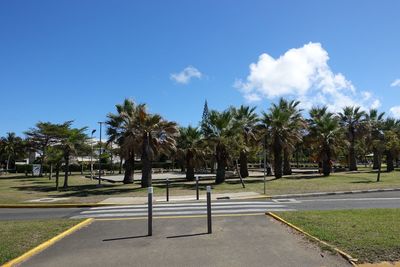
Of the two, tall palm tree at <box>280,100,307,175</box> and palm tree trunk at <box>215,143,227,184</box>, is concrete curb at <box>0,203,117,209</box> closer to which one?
palm tree trunk at <box>215,143,227,184</box>

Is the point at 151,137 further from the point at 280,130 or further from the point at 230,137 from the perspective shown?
the point at 280,130

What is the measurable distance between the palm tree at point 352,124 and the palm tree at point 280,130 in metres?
14.9

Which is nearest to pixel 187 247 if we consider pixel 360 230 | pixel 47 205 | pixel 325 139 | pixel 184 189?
pixel 360 230

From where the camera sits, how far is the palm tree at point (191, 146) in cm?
3578

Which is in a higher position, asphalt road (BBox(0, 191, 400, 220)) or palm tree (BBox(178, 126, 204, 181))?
palm tree (BBox(178, 126, 204, 181))

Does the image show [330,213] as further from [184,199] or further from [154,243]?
[184,199]

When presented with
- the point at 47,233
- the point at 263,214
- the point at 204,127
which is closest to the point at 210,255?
the point at 47,233

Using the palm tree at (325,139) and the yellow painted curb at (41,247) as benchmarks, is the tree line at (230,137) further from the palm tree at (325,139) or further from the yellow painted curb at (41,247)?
the yellow painted curb at (41,247)

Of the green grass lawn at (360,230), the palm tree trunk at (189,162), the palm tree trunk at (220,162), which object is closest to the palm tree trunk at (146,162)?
the palm tree trunk at (220,162)

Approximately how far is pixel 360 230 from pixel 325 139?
29968 millimetres

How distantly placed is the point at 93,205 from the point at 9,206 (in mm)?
4108

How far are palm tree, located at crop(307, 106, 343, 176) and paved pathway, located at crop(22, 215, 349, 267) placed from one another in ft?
93.0

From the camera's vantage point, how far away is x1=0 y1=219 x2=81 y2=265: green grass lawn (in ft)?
27.0

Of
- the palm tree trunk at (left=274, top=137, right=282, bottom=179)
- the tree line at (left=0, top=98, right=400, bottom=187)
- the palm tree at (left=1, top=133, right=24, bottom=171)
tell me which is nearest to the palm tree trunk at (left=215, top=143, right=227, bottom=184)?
the tree line at (left=0, top=98, right=400, bottom=187)
